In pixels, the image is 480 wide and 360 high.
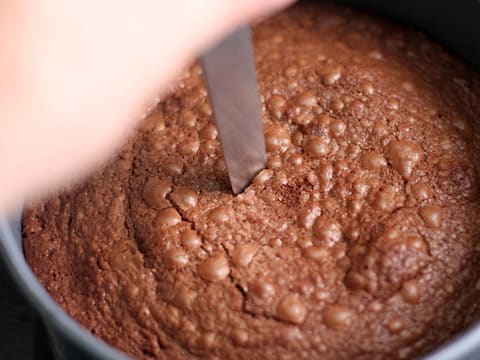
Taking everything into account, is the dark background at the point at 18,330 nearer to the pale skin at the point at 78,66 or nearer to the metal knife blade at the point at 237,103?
the pale skin at the point at 78,66

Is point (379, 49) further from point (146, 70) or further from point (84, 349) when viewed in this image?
point (84, 349)

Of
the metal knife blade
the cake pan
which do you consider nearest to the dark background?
the cake pan

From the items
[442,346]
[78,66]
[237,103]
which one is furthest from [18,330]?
[442,346]

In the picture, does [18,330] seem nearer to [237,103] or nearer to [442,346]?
[237,103]

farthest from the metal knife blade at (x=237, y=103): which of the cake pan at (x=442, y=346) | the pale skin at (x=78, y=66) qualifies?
the cake pan at (x=442, y=346)

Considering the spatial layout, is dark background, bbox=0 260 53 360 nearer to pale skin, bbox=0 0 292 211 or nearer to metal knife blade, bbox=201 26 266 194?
pale skin, bbox=0 0 292 211

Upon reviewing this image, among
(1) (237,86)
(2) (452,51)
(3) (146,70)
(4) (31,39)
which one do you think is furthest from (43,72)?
(2) (452,51)
